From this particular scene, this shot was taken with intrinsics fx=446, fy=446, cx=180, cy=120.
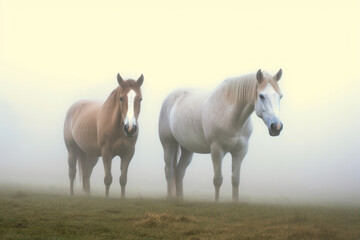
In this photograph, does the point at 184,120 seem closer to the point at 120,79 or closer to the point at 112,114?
the point at 112,114

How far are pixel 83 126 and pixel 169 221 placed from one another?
6.14m

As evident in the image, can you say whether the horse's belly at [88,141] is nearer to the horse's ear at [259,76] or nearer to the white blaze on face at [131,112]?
the white blaze on face at [131,112]

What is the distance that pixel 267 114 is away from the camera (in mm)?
8820

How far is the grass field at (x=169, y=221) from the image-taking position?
634 centimetres

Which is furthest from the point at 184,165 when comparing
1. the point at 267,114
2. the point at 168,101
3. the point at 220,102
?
the point at 267,114

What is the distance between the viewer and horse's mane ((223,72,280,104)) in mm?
9078

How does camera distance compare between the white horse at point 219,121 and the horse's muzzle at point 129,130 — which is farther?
the horse's muzzle at point 129,130

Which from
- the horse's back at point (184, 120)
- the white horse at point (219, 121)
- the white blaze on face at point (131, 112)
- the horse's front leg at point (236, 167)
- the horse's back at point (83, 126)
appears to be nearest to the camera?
the white horse at point (219, 121)

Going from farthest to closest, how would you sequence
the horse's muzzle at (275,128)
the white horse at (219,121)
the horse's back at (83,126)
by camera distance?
the horse's back at (83,126) < the white horse at (219,121) < the horse's muzzle at (275,128)

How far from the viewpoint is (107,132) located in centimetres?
1081

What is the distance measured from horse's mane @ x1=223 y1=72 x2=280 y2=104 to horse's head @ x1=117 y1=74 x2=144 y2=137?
203cm

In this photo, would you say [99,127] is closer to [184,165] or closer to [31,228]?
[184,165]

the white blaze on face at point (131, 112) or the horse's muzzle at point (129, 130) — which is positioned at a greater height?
the white blaze on face at point (131, 112)

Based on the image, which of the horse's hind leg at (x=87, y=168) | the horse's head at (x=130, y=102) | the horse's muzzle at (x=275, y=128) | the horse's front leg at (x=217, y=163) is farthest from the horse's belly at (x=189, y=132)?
the horse's hind leg at (x=87, y=168)
